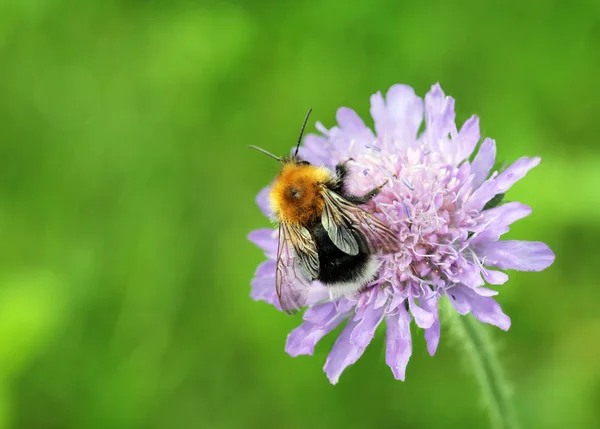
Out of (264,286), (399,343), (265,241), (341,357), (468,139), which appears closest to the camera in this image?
(399,343)

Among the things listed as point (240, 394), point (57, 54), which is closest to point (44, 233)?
point (57, 54)

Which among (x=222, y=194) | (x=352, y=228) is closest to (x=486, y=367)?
(x=352, y=228)

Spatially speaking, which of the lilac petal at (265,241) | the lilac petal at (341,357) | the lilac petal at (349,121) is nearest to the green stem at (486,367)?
the lilac petal at (341,357)

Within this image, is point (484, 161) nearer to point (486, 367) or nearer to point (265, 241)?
point (486, 367)

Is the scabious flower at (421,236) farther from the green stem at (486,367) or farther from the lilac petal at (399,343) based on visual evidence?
the green stem at (486,367)

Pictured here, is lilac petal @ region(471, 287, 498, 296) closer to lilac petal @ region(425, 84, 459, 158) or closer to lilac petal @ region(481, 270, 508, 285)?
lilac petal @ region(481, 270, 508, 285)
